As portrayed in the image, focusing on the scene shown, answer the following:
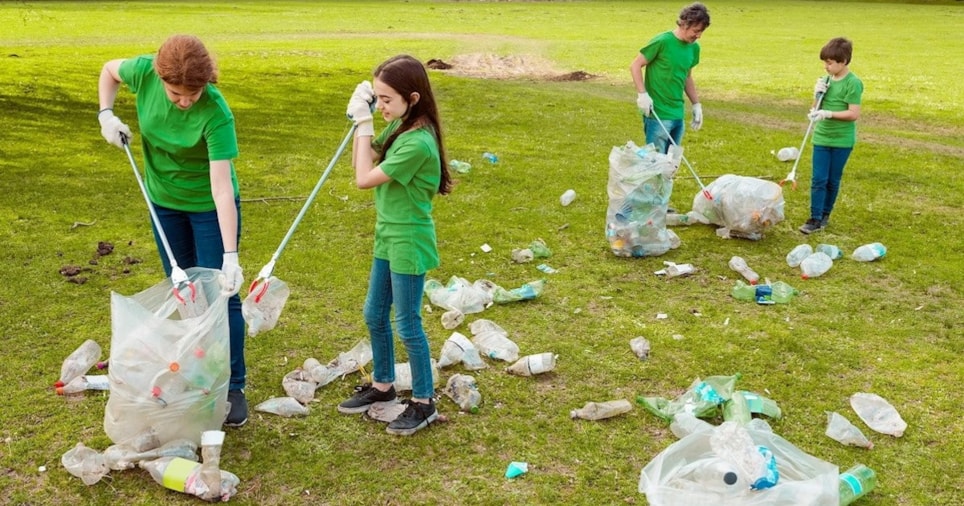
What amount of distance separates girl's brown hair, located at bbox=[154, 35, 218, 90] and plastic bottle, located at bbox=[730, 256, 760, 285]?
3947 mm

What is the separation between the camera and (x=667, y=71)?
6648 mm

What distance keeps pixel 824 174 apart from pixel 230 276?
16.5ft

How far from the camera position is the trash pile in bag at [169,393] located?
3.32m

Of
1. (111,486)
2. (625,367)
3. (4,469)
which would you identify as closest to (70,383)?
(4,469)

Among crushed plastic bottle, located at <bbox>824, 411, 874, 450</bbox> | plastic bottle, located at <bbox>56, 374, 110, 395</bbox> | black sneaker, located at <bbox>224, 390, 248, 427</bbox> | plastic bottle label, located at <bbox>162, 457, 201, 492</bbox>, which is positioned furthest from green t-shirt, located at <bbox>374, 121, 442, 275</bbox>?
crushed plastic bottle, located at <bbox>824, 411, 874, 450</bbox>

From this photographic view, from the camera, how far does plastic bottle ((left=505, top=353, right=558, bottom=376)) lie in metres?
4.38

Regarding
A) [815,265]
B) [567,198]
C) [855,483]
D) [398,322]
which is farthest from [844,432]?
[567,198]

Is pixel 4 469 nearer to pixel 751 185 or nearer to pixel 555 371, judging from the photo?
pixel 555 371

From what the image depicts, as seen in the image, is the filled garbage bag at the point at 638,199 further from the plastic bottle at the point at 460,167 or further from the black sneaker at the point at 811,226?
the plastic bottle at the point at 460,167

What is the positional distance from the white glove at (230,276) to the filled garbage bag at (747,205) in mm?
4305

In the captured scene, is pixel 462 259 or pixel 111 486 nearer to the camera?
pixel 111 486

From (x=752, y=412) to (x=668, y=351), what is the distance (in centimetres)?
79

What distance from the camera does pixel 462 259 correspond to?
20.1 ft

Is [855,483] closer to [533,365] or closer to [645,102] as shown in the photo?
[533,365]
